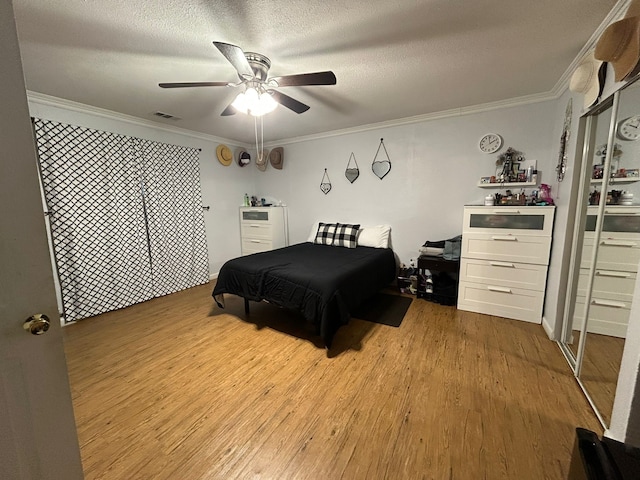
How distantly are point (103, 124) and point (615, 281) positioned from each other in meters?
4.67

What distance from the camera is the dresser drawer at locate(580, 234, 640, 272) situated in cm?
142

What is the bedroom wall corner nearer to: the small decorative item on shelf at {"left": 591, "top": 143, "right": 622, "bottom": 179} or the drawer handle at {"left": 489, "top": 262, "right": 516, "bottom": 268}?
the drawer handle at {"left": 489, "top": 262, "right": 516, "bottom": 268}

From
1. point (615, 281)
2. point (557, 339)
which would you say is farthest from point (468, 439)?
point (557, 339)

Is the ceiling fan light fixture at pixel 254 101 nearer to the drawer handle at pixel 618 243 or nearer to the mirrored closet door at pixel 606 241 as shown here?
the mirrored closet door at pixel 606 241

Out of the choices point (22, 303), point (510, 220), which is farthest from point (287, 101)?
point (510, 220)

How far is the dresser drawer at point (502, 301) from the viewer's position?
2.62 metres

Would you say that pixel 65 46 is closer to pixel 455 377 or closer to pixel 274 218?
pixel 274 218

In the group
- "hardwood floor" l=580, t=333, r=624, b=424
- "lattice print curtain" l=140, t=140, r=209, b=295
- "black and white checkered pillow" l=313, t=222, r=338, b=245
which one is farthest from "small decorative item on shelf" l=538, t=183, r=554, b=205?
"lattice print curtain" l=140, t=140, r=209, b=295

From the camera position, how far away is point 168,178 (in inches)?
139

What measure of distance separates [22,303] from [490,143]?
381 cm

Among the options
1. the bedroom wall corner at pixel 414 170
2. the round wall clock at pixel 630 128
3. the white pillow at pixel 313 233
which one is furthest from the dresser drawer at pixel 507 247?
the white pillow at pixel 313 233

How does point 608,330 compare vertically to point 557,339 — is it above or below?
above

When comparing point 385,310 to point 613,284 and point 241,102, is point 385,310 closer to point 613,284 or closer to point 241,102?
point 613,284

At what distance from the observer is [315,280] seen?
228 centimetres
